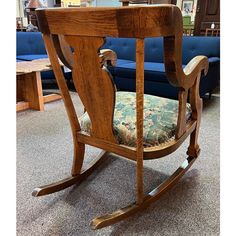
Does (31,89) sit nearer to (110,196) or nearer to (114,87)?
(110,196)

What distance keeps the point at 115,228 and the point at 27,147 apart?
1.01 metres

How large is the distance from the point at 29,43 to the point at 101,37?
128 inches

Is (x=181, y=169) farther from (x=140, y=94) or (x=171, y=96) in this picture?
(x=171, y=96)

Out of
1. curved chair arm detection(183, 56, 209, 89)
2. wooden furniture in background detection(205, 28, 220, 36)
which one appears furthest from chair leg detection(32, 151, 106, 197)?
wooden furniture in background detection(205, 28, 220, 36)

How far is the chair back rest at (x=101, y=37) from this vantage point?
0.68 meters

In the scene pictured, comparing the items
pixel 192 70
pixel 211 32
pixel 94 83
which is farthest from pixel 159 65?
pixel 211 32

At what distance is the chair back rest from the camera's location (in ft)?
2.23

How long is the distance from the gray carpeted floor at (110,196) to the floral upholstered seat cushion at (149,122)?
38 centimetres

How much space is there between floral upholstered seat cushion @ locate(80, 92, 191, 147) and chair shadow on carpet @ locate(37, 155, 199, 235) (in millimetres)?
377

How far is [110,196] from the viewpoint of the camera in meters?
1.25

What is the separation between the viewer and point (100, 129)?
40.3 inches

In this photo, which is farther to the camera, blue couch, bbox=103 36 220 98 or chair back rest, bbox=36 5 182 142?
blue couch, bbox=103 36 220 98

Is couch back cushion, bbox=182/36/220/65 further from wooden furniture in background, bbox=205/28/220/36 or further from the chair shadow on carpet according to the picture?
wooden furniture in background, bbox=205/28/220/36

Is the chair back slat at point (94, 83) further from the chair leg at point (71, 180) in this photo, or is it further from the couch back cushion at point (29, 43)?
the couch back cushion at point (29, 43)
